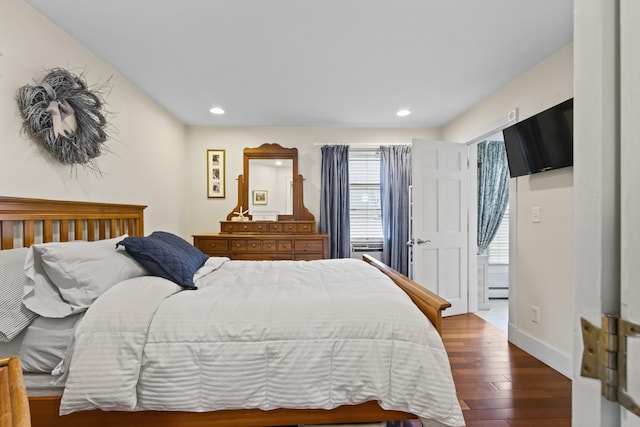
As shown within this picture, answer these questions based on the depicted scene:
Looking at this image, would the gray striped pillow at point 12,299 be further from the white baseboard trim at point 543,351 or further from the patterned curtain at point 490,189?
the patterned curtain at point 490,189

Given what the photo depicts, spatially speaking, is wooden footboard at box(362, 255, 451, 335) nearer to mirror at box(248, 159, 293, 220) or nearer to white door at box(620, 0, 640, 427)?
white door at box(620, 0, 640, 427)

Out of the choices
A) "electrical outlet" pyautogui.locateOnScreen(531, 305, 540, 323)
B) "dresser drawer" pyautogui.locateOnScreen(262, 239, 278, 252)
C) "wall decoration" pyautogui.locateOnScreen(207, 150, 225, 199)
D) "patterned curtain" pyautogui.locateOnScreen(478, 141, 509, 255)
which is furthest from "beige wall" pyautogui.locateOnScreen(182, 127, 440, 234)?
"electrical outlet" pyautogui.locateOnScreen(531, 305, 540, 323)

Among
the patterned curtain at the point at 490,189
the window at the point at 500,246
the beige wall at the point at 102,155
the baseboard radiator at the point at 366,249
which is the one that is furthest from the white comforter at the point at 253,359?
the window at the point at 500,246

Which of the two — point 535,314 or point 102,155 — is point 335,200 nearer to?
point 535,314

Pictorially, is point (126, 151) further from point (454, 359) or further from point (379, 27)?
point (454, 359)

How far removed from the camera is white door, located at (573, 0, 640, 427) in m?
0.39

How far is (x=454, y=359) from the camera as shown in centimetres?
242

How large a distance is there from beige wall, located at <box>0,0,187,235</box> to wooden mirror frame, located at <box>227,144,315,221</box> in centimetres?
80

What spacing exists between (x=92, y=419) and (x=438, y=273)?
3.15 meters

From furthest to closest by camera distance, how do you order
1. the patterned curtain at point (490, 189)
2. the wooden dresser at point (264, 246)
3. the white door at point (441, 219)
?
the patterned curtain at point (490, 189)
the wooden dresser at point (264, 246)
the white door at point (441, 219)

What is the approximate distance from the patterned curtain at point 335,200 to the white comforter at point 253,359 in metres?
2.66

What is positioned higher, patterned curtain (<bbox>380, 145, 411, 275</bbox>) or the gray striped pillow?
patterned curtain (<bbox>380, 145, 411, 275</bbox>)

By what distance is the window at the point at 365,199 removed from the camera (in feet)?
13.9

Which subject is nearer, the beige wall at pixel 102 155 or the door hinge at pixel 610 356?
the door hinge at pixel 610 356
